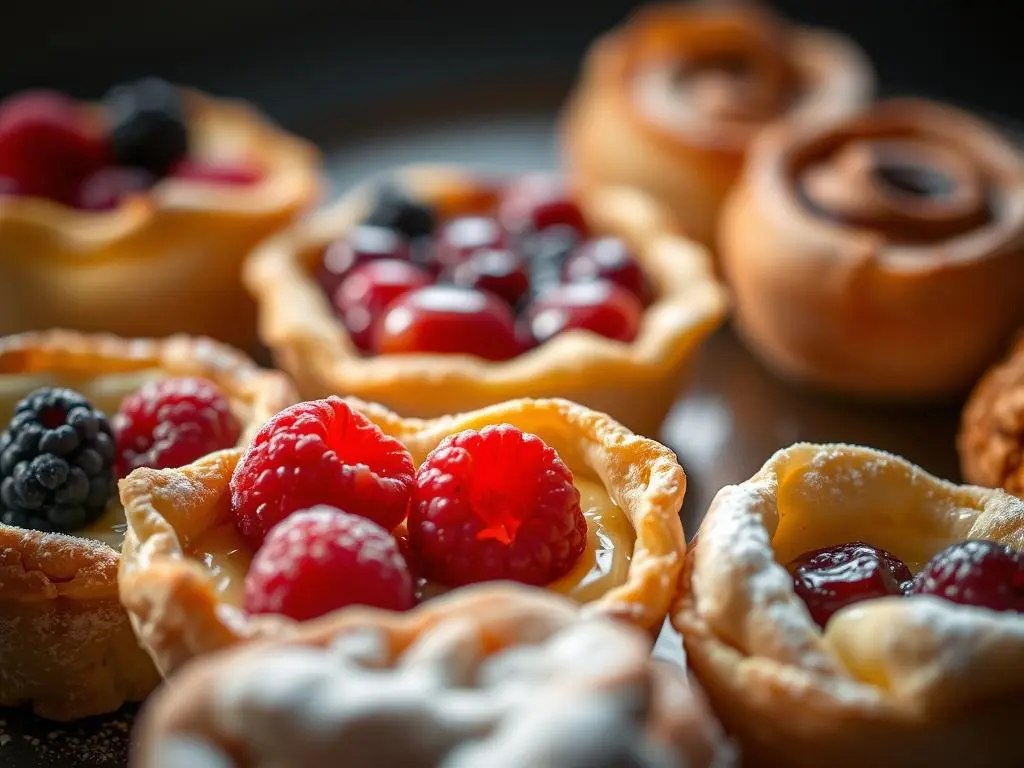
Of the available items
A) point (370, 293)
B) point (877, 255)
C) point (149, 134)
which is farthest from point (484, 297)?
point (149, 134)

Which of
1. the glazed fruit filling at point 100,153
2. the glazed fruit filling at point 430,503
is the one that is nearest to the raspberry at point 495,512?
the glazed fruit filling at point 430,503

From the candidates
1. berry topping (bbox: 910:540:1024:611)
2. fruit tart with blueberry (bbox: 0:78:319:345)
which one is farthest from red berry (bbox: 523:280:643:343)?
berry topping (bbox: 910:540:1024:611)

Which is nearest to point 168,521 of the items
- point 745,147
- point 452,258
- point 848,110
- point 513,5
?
point 452,258

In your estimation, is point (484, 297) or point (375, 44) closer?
point (484, 297)

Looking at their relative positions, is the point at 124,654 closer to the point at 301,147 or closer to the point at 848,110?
the point at 301,147

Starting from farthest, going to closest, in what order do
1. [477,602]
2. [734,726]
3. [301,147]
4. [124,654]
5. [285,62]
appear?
1. [285,62]
2. [301,147]
3. [124,654]
4. [734,726]
5. [477,602]

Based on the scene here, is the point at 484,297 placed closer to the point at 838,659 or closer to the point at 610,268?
the point at 610,268
